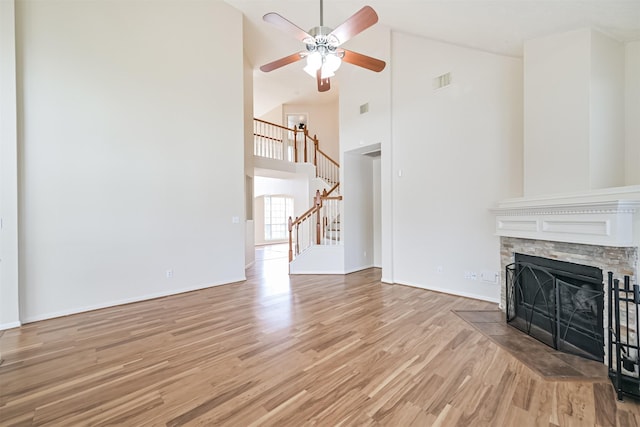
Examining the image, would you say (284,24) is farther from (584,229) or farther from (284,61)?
(584,229)

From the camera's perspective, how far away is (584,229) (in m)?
2.24

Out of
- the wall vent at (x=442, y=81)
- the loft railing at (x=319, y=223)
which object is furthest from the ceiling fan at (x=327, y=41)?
the loft railing at (x=319, y=223)

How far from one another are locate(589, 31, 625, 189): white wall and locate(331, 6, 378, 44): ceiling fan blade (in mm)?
2230

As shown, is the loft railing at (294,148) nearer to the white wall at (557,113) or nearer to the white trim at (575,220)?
the white wall at (557,113)

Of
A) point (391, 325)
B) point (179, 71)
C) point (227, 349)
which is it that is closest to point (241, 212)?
point (179, 71)

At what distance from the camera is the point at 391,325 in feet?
9.75

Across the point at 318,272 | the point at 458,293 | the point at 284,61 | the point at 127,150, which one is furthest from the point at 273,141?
the point at 458,293

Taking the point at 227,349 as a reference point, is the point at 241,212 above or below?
above

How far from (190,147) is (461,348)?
Answer: 4.58 m

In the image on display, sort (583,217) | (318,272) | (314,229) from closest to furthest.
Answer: (583,217)
(318,272)
(314,229)

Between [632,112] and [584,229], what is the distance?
5.12 feet

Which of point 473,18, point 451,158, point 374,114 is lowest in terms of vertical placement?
point 451,158

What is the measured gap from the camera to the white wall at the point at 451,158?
11.9ft

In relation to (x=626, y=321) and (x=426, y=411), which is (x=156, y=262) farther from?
(x=626, y=321)
